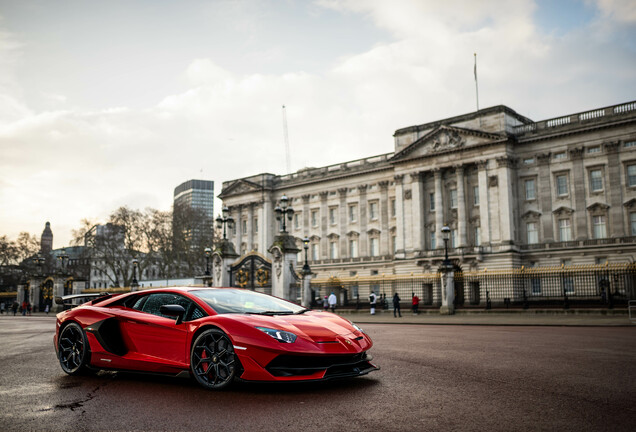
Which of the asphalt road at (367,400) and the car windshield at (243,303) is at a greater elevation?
the car windshield at (243,303)

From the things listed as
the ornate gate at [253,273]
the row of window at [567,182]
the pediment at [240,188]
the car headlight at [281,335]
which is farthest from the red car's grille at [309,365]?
the pediment at [240,188]

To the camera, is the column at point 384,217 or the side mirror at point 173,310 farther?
the column at point 384,217

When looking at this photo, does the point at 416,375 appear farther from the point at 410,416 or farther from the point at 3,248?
the point at 3,248

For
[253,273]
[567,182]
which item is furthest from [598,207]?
[253,273]

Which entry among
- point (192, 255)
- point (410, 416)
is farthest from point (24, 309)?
point (410, 416)

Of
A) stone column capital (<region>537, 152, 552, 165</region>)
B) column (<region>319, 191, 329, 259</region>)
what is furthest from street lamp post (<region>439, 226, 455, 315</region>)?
column (<region>319, 191, 329, 259</region>)

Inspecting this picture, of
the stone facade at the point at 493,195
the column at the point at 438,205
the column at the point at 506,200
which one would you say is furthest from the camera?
the column at the point at 438,205

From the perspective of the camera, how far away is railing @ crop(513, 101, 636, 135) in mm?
49031

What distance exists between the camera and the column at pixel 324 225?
234ft

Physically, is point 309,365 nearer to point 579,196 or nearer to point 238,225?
point 579,196

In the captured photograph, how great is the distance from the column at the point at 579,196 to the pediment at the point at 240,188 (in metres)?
41.1

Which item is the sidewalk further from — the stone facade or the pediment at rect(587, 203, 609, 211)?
the pediment at rect(587, 203, 609, 211)

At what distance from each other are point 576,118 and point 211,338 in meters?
53.5

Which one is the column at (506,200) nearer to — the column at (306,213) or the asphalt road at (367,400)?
the column at (306,213)
